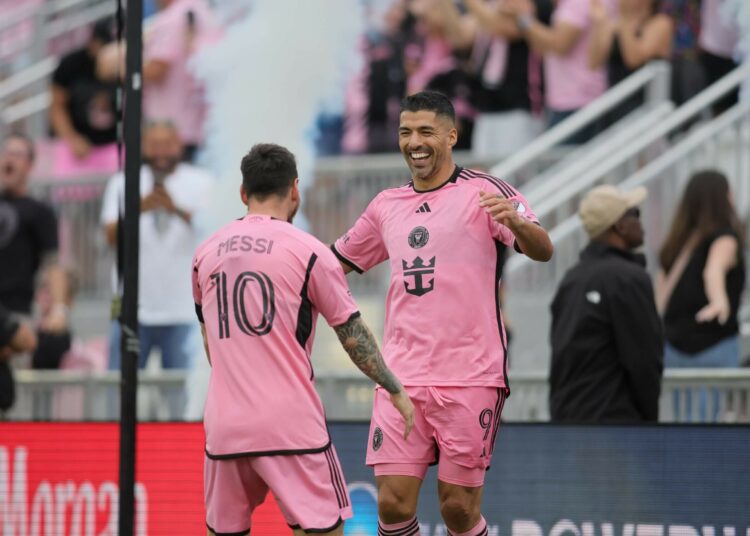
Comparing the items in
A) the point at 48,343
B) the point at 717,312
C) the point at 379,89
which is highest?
the point at 379,89

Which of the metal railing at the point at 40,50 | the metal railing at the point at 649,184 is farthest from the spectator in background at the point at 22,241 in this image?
the metal railing at the point at 649,184

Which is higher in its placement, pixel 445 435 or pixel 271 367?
pixel 271 367

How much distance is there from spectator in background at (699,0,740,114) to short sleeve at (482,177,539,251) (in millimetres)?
5829

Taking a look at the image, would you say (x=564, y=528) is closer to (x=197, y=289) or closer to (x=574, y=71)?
(x=197, y=289)

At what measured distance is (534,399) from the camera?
390 inches

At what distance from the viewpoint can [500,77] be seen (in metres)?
12.6

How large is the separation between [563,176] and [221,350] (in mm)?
6549

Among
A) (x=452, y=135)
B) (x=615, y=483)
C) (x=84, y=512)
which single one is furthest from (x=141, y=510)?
(x=452, y=135)

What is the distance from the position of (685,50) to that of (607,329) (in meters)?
5.05

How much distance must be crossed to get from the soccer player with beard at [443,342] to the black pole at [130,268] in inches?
49.3

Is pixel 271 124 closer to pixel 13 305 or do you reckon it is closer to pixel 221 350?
pixel 13 305

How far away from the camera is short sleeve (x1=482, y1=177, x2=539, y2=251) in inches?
256

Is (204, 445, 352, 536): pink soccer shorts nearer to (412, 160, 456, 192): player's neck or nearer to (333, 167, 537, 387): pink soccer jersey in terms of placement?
(333, 167, 537, 387): pink soccer jersey

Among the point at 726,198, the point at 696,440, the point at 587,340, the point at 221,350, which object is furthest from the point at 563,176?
the point at 221,350
